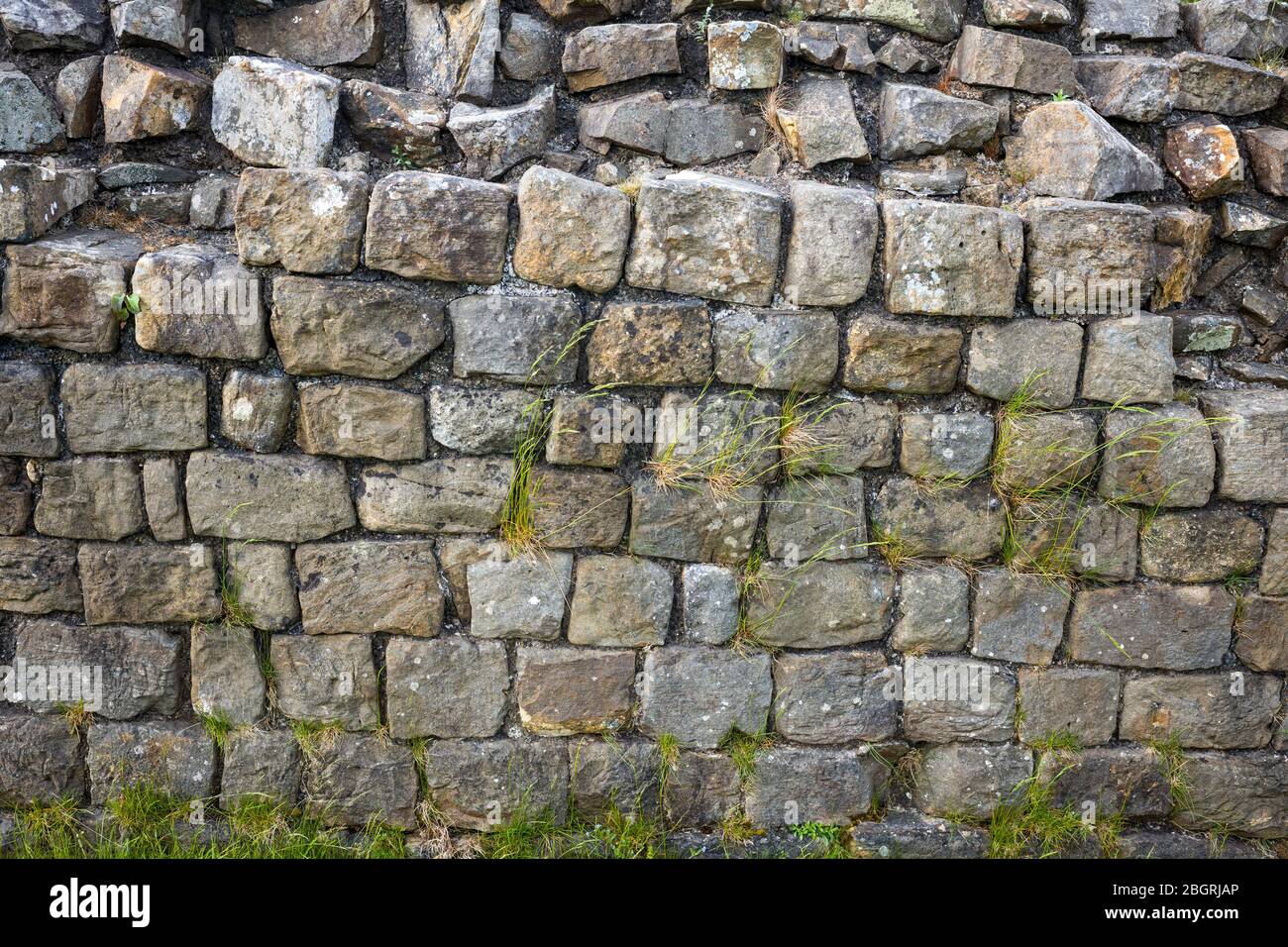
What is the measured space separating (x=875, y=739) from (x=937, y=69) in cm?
241

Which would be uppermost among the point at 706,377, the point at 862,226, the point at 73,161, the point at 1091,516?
the point at 73,161

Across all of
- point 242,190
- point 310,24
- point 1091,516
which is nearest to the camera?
point 242,190

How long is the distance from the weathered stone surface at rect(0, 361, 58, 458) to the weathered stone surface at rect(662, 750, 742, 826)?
7.42 feet

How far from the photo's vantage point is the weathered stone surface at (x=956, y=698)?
3373 mm

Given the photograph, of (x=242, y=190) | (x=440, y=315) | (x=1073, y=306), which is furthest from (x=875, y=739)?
(x=242, y=190)

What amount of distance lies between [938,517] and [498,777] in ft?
5.50

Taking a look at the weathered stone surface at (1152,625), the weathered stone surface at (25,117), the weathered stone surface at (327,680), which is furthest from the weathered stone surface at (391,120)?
the weathered stone surface at (1152,625)

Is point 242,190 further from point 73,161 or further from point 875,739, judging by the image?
point 875,739

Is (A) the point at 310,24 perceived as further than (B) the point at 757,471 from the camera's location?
Yes

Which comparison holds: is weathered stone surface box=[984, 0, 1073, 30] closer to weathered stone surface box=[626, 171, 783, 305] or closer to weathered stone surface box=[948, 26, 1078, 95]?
weathered stone surface box=[948, 26, 1078, 95]

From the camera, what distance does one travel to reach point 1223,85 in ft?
11.9

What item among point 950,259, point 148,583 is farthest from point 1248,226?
point 148,583

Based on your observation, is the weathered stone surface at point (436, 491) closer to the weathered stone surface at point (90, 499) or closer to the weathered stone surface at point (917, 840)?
the weathered stone surface at point (90, 499)

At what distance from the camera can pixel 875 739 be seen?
3402mm
